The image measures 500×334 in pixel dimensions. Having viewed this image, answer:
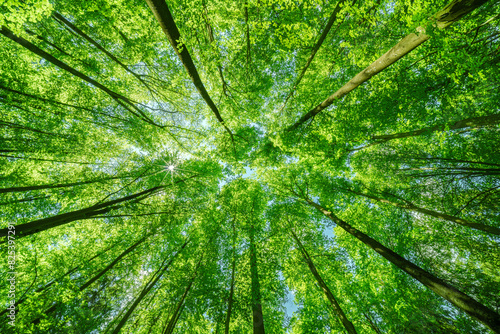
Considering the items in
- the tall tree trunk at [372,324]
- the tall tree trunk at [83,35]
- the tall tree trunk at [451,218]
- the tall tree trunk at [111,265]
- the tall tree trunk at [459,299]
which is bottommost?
the tall tree trunk at [372,324]

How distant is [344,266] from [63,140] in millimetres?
14937

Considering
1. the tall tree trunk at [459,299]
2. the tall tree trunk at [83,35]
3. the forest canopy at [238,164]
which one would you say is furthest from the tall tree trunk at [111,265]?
the tall tree trunk at [459,299]

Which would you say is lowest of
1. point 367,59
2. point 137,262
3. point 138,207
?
point 137,262

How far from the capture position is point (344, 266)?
8766mm

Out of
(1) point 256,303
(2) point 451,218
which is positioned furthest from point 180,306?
(2) point 451,218

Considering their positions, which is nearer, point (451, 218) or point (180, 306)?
point (451, 218)

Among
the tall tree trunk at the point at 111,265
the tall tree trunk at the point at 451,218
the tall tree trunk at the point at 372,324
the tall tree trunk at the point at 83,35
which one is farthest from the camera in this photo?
the tall tree trunk at the point at 372,324

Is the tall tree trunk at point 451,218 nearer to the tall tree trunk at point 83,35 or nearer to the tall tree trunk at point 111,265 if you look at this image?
the tall tree trunk at point 111,265

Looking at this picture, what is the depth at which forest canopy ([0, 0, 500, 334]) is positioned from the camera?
4.52 m

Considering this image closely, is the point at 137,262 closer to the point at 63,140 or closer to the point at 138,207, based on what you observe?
the point at 138,207

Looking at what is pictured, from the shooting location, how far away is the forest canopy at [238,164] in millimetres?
4523

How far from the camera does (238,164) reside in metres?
10.5

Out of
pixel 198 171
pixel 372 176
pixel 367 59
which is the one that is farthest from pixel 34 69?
pixel 372 176

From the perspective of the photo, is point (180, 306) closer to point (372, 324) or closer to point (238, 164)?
point (238, 164)
